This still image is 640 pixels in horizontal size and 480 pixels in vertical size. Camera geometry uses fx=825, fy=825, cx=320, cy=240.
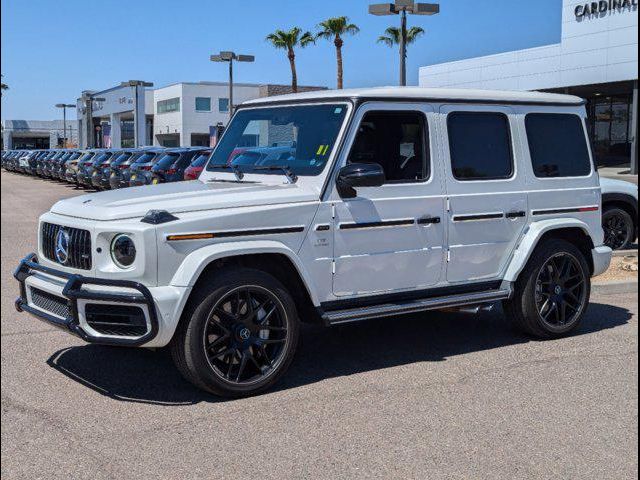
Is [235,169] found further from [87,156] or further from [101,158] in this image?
[87,156]

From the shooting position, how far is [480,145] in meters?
6.63

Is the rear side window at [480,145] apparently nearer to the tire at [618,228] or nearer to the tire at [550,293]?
the tire at [550,293]

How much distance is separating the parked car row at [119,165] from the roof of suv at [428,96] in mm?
12893

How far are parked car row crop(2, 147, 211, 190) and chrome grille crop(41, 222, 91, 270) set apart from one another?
1371 centimetres

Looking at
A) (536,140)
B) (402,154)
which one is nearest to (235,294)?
(402,154)

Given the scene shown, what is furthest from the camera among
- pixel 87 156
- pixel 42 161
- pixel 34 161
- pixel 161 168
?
pixel 34 161

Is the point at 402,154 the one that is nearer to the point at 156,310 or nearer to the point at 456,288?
the point at 456,288

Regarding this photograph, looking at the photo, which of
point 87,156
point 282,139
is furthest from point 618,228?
point 87,156

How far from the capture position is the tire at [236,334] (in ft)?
16.8

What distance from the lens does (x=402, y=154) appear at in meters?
6.20

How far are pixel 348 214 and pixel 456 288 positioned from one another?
123cm

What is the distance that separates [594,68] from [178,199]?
4288 centimetres

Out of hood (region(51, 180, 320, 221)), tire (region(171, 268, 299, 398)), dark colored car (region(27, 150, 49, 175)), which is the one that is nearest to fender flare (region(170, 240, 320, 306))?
tire (region(171, 268, 299, 398))

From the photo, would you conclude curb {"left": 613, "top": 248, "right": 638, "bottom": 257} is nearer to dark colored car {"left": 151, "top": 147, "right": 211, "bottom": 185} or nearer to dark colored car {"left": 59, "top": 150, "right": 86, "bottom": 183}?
dark colored car {"left": 151, "top": 147, "right": 211, "bottom": 185}
